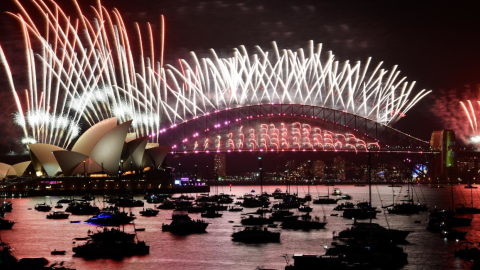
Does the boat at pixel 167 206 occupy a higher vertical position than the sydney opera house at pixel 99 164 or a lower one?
lower

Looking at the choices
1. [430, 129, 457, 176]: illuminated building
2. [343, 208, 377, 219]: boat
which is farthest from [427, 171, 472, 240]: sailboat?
[430, 129, 457, 176]: illuminated building

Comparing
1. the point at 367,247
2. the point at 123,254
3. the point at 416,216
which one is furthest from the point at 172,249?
the point at 416,216

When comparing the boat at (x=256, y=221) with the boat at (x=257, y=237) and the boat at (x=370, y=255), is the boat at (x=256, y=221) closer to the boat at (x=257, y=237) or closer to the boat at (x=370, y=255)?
the boat at (x=257, y=237)

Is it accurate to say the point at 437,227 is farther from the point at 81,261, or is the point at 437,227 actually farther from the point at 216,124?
the point at 216,124

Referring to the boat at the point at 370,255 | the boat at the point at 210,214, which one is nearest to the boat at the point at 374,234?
the boat at the point at 370,255

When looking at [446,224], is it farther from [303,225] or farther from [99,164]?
[99,164]

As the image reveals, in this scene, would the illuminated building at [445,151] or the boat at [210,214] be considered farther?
the illuminated building at [445,151]
